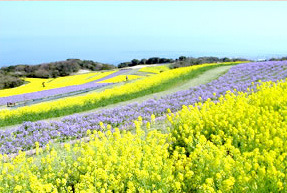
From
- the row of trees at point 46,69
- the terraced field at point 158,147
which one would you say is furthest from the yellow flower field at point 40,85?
the terraced field at point 158,147

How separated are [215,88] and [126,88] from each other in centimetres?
607

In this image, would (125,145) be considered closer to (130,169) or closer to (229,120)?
(130,169)

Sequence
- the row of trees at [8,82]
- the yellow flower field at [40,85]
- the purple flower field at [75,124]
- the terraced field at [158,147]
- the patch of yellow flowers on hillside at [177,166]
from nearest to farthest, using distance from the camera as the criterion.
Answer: the patch of yellow flowers on hillside at [177,166] → the terraced field at [158,147] → the purple flower field at [75,124] → the yellow flower field at [40,85] → the row of trees at [8,82]

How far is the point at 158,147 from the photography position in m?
5.30

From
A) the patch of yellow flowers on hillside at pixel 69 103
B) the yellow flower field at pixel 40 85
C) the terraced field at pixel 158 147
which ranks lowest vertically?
the yellow flower field at pixel 40 85

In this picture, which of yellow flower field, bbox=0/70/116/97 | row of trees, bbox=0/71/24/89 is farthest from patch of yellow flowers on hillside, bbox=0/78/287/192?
row of trees, bbox=0/71/24/89

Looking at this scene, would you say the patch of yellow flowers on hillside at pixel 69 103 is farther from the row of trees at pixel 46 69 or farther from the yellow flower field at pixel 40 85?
the row of trees at pixel 46 69

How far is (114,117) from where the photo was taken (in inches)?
439

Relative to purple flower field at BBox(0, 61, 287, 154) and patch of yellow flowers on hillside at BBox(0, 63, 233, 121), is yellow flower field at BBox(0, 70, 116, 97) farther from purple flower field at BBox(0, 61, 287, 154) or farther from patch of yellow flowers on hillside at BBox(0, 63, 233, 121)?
purple flower field at BBox(0, 61, 287, 154)

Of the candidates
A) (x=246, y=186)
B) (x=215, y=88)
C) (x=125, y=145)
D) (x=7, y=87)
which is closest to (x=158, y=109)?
(x=215, y=88)

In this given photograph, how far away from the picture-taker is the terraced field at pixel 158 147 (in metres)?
4.45

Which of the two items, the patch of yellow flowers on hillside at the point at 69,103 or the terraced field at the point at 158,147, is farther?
the patch of yellow flowers on hillside at the point at 69,103

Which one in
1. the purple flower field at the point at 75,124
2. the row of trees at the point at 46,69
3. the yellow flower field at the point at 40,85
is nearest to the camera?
the purple flower field at the point at 75,124

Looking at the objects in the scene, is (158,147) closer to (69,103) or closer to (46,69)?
(69,103)
